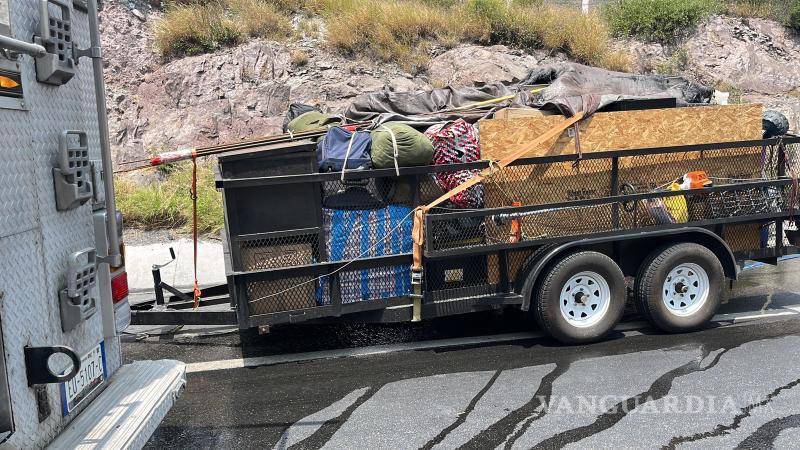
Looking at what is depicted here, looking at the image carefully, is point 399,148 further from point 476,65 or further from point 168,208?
point 476,65

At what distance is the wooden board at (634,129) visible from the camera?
5.42 metres

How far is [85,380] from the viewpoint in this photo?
10.9 ft

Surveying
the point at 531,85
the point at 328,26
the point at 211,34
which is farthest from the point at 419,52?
the point at 531,85

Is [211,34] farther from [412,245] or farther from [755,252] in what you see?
[755,252]

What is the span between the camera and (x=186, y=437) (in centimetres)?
429

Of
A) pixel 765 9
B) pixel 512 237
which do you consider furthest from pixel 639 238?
pixel 765 9

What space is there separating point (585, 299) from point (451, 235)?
126 centimetres

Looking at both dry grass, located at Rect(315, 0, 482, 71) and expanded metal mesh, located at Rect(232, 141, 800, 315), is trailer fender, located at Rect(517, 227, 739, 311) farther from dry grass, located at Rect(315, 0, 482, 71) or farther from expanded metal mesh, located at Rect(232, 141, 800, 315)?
dry grass, located at Rect(315, 0, 482, 71)

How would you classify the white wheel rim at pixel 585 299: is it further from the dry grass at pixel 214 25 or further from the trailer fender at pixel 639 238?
the dry grass at pixel 214 25

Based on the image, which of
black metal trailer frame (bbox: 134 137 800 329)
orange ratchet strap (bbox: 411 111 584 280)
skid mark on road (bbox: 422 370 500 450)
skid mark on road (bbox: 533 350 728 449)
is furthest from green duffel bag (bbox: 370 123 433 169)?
skid mark on road (bbox: 533 350 728 449)

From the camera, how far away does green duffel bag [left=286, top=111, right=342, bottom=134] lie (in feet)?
20.6

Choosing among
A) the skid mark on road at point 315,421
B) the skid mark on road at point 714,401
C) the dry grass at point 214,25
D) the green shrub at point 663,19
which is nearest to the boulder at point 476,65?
the dry grass at point 214,25

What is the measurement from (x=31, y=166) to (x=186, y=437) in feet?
6.87

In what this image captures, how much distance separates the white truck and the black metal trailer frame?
125 centimetres
